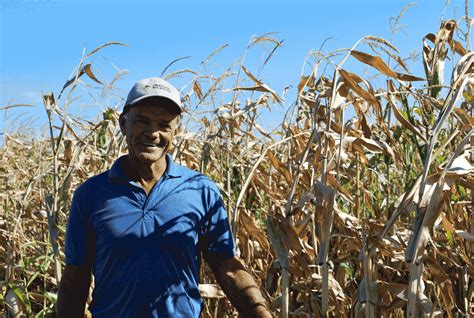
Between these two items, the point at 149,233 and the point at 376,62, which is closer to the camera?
the point at 149,233

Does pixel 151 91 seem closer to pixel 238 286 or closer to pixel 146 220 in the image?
pixel 146 220

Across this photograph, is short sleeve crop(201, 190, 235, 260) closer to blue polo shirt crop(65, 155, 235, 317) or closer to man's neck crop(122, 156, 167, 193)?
blue polo shirt crop(65, 155, 235, 317)

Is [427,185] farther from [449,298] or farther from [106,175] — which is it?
[106,175]

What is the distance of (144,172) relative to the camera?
2.37 m

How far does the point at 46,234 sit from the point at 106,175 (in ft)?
4.76

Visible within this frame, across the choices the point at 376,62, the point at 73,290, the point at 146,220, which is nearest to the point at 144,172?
the point at 146,220

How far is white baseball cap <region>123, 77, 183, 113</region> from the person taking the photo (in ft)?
7.43

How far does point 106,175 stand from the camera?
239cm

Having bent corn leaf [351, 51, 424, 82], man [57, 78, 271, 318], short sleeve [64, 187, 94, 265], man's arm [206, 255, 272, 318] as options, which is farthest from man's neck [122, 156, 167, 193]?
bent corn leaf [351, 51, 424, 82]

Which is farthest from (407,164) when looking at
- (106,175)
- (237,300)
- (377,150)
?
(106,175)

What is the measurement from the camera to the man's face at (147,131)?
7.52 feet

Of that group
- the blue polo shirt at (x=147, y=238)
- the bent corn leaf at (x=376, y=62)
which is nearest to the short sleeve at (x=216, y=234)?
the blue polo shirt at (x=147, y=238)

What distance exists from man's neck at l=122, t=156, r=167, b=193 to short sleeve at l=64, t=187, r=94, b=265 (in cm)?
19

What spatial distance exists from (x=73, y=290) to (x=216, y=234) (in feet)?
1.83
